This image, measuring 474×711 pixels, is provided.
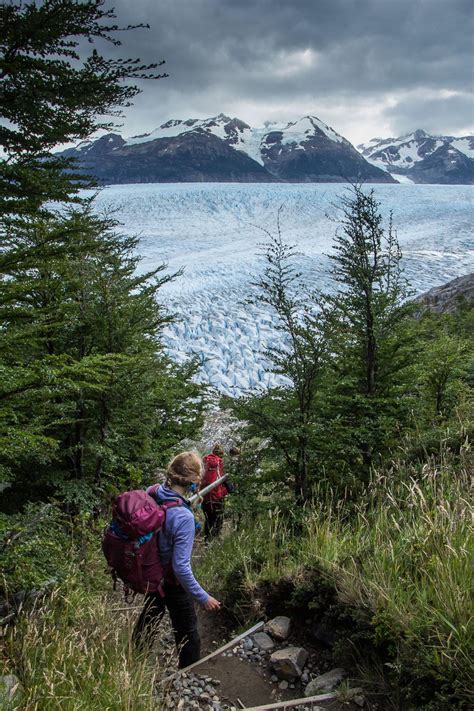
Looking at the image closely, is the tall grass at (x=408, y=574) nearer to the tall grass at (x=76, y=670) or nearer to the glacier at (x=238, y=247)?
the tall grass at (x=76, y=670)

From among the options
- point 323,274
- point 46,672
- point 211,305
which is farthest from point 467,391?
point 323,274

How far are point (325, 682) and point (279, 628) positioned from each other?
67cm

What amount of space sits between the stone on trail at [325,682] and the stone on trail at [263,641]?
0.52 meters

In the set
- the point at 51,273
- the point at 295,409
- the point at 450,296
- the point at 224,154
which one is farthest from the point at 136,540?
the point at 224,154

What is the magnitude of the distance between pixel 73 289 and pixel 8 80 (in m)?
3.43

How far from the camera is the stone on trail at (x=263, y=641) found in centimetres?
362

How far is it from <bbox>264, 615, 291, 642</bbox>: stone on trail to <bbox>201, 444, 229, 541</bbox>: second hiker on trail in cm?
314

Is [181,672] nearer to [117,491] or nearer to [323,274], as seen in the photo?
[117,491]

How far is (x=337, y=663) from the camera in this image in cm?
325

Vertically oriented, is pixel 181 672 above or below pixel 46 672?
below

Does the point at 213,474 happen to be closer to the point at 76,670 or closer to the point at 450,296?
the point at 76,670

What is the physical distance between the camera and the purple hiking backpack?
3.10m

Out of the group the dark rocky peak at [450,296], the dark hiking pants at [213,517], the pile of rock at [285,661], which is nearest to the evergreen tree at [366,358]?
the dark hiking pants at [213,517]

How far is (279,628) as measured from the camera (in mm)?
3693
